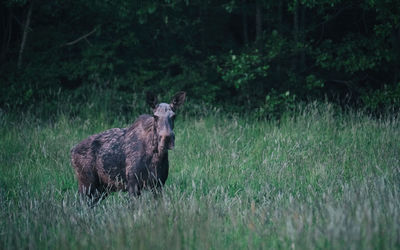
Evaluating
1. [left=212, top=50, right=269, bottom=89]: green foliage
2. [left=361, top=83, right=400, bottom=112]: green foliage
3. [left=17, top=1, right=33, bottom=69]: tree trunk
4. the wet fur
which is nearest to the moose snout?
the wet fur

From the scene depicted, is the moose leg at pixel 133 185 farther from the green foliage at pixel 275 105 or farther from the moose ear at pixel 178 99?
the green foliage at pixel 275 105

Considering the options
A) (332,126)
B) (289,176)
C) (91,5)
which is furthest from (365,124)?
(91,5)

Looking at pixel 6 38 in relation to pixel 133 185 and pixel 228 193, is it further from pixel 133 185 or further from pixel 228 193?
pixel 228 193

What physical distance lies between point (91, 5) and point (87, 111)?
395cm

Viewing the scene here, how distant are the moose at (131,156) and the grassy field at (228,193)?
260 mm

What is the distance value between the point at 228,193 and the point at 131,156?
63.5 inches

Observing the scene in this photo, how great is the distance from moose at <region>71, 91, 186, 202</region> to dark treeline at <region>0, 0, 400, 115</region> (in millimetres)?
6610

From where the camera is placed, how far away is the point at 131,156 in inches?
231

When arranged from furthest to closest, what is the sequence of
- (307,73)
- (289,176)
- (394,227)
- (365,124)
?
(307,73), (365,124), (289,176), (394,227)

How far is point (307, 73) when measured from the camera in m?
15.0

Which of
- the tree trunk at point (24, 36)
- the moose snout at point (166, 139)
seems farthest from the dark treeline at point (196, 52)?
the moose snout at point (166, 139)

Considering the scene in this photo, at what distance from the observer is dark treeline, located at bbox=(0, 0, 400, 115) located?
1289 cm

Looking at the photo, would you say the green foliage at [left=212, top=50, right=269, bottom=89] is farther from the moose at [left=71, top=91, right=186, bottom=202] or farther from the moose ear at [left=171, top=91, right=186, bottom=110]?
the moose at [left=71, top=91, right=186, bottom=202]

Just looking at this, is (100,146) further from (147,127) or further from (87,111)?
(87,111)
